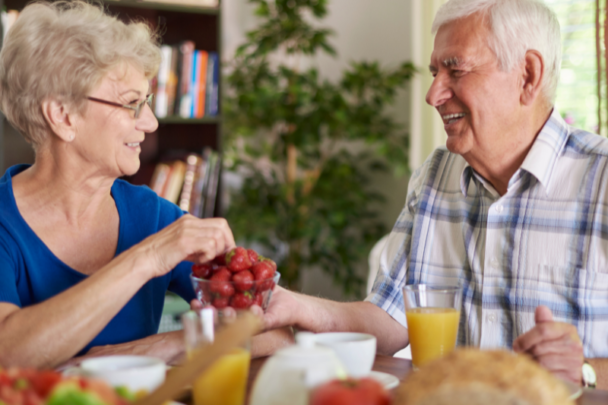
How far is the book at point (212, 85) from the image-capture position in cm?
300

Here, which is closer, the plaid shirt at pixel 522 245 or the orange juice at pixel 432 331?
the orange juice at pixel 432 331

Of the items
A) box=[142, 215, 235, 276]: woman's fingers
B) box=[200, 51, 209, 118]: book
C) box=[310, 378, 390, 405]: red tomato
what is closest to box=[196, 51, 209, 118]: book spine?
box=[200, 51, 209, 118]: book

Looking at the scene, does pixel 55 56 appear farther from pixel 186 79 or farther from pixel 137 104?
pixel 186 79

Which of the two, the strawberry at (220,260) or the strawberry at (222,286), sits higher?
the strawberry at (220,260)

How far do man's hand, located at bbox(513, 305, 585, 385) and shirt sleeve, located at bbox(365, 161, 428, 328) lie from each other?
501mm

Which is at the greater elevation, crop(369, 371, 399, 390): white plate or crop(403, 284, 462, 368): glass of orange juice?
crop(403, 284, 462, 368): glass of orange juice

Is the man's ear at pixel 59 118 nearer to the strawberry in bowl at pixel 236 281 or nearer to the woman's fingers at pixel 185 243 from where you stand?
the woman's fingers at pixel 185 243

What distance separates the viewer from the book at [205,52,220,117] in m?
3.00

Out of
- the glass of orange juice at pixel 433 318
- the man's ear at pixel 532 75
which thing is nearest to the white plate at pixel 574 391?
the glass of orange juice at pixel 433 318

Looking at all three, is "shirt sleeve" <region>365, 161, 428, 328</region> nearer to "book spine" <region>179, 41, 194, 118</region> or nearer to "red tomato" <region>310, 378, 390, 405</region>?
"red tomato" <region>310, 378, 390, 405</region>

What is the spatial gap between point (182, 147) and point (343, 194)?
98cm

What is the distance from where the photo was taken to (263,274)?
1163 millimetres

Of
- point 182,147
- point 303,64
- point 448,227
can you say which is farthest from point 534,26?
point 303,64

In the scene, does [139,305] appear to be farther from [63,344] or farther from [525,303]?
[525,303]
